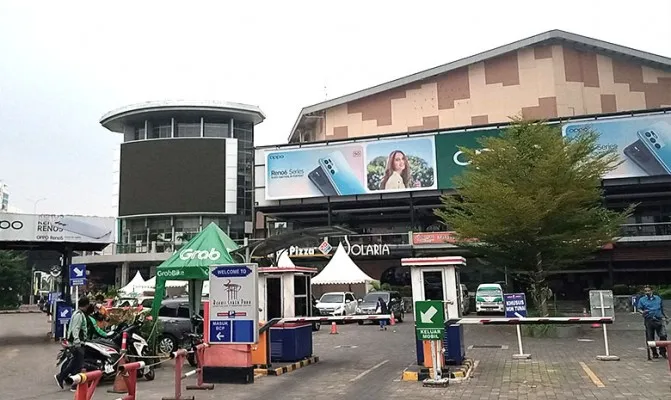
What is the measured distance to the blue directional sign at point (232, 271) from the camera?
11.5 meters

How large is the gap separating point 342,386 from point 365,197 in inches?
1418

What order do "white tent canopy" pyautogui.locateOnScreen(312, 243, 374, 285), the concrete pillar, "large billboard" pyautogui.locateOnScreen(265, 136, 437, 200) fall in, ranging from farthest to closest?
the concrete pillar < "large billboard" pyautogui.locateOnScreen(265, 136, 437, 200) < "white tent canopy" pyautogui.locateOnScreen(312, 243, 374, 285)

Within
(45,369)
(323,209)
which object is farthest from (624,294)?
(45,369)

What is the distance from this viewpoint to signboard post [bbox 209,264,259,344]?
11297 millimetres

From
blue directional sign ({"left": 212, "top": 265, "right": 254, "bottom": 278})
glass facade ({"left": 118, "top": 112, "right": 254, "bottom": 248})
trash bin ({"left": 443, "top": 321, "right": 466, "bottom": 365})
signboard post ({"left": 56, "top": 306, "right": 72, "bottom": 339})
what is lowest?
trash bin ({"left": 443, "top": 321, "right": 466, "bottom": 365})

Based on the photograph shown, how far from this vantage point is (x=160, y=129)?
205ft

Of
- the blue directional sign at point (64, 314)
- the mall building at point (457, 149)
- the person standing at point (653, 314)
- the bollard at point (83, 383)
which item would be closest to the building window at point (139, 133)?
the mall building at point (457, 149)

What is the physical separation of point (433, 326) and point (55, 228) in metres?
16.3

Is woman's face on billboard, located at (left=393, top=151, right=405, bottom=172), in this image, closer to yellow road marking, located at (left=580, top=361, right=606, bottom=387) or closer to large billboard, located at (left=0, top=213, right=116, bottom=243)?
large billboard, located at (left=0, top=213, right=116, bottom=243)

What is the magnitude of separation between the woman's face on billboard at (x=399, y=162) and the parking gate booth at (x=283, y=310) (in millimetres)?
31452

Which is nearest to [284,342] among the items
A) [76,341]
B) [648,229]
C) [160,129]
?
[76,341]

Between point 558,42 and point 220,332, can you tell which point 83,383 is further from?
point 558,42

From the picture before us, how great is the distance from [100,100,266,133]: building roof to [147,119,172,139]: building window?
4.90 feet

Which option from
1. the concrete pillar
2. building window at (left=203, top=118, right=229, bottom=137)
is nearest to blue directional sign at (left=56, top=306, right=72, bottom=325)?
the concrete pillar
